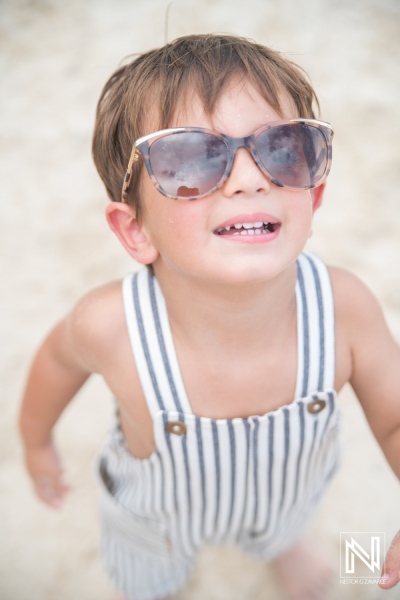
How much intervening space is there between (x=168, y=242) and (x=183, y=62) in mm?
334

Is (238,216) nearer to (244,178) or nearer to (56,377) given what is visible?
(244,178)

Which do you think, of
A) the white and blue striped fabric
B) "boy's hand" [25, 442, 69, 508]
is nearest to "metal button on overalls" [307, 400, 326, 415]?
the white and blue striped fabric

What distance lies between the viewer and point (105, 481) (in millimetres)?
1767

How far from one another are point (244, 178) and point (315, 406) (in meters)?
0.52

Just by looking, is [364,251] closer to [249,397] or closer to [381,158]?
[381,158]

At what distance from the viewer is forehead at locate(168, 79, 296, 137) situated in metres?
1.17

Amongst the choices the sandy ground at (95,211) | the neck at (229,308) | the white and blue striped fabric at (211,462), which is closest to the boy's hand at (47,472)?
the white and blue striped fabric at (211,462)

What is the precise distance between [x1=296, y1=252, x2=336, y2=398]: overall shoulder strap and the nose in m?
0.33

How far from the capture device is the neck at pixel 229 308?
130cm

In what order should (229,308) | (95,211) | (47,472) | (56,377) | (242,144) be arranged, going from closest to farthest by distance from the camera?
(242,144)
(229,308)
(56,377)
(47,472)
(95,211)

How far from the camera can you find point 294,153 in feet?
3.98

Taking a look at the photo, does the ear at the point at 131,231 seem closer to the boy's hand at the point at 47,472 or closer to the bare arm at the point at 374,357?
the bare arm at the point at 374,357

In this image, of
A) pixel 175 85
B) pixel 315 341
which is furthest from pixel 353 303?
pixel 175 85

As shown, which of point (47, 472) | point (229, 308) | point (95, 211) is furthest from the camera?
point (95, 211)
